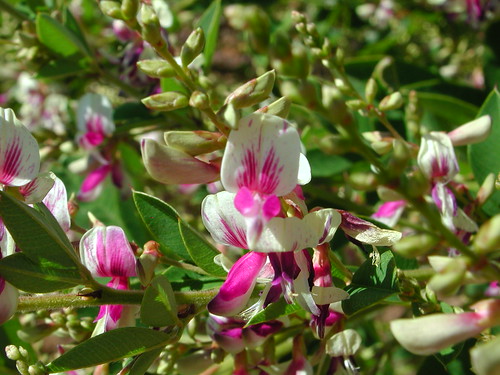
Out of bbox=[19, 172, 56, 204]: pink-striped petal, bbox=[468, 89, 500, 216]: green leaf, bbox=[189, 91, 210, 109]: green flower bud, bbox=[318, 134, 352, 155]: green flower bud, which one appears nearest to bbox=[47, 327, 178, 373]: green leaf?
bbox=[19, 172, 56, 204]: pink-striped petal

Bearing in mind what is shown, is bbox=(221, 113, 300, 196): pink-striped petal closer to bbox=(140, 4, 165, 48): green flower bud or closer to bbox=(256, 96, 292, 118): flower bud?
bbox=(256, 96, 292, 118): flower bud

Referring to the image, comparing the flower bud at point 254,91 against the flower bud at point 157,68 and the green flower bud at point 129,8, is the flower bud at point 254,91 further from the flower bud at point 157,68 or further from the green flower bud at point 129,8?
the green flower bud at point 129,8

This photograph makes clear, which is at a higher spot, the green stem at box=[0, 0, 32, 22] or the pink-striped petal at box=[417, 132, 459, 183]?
the green stem at box=[0, 0, 32, 22]

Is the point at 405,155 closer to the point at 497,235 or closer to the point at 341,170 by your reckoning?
the point at 497,235

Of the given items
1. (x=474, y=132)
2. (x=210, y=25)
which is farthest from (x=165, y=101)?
(x=210, y=25)

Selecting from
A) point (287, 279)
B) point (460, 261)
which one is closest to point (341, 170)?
point (287, 279)

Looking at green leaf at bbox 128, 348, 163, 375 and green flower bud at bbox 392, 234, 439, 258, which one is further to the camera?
green leaf at bbox 128, 348, 163, 375

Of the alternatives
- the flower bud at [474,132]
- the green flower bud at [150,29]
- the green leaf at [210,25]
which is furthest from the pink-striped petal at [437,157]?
the green leaf at [210,25]
